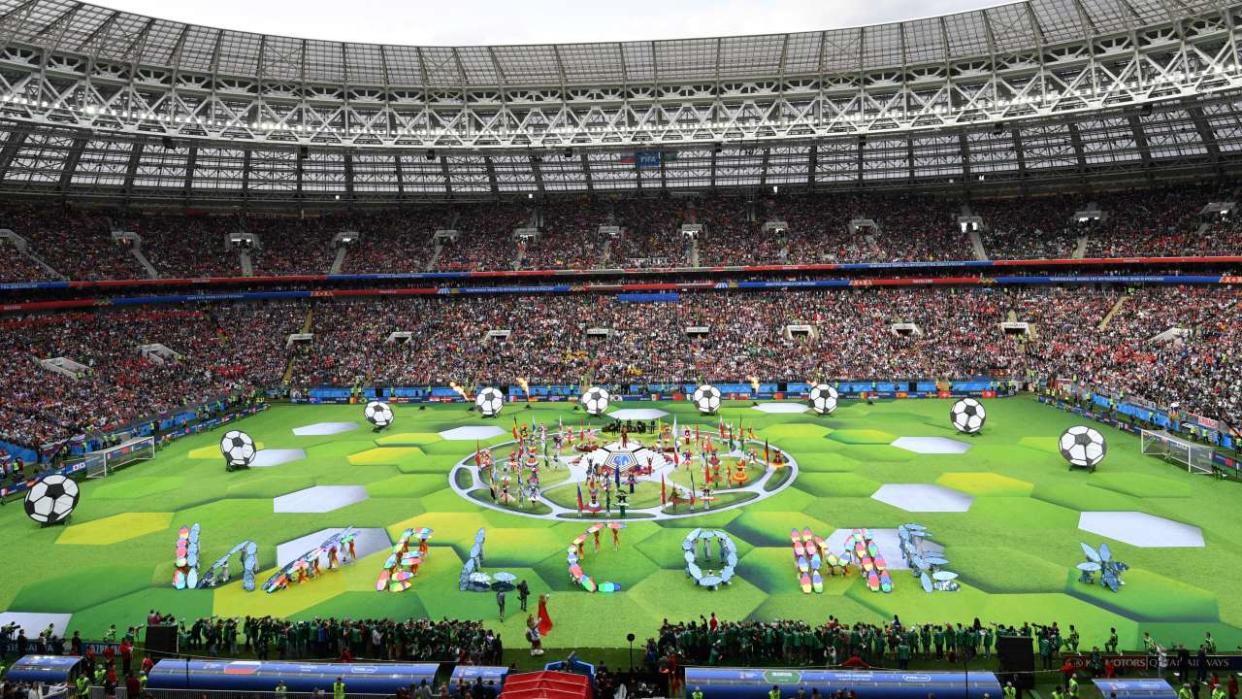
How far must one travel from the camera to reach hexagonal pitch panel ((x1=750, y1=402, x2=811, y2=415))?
47.4m

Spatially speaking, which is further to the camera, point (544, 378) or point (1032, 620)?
point (544, 378)

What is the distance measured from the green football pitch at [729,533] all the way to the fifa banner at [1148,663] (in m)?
1.62

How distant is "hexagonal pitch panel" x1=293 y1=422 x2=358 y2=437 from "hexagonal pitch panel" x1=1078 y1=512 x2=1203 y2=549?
1600 inches

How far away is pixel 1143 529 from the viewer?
24609 millimetres

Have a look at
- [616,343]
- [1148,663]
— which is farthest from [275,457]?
[1148,663]

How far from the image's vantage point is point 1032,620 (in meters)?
18.7

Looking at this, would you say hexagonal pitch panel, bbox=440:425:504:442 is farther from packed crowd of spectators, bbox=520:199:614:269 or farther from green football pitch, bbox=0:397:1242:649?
packed crowd of spectators, bbox=520:199:614:269

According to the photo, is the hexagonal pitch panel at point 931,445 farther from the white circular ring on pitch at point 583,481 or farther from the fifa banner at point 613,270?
the fifa banner at point 613,270

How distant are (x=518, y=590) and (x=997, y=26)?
4581cm

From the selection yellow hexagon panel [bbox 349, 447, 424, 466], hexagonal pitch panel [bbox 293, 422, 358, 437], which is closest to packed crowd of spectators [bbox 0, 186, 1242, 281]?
hexagonal pitch panel [bbox 293, 422, 358, 437]

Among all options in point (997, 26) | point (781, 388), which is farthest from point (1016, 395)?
point (997, 26)

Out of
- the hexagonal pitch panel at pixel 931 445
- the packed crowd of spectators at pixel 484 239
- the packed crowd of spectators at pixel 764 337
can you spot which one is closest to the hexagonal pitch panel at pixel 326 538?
the hexagonal pitch panel at pixel 931 445

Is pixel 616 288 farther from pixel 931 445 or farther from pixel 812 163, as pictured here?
pixel 931 445

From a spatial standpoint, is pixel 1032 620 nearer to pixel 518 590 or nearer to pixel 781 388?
pixel 518 590
